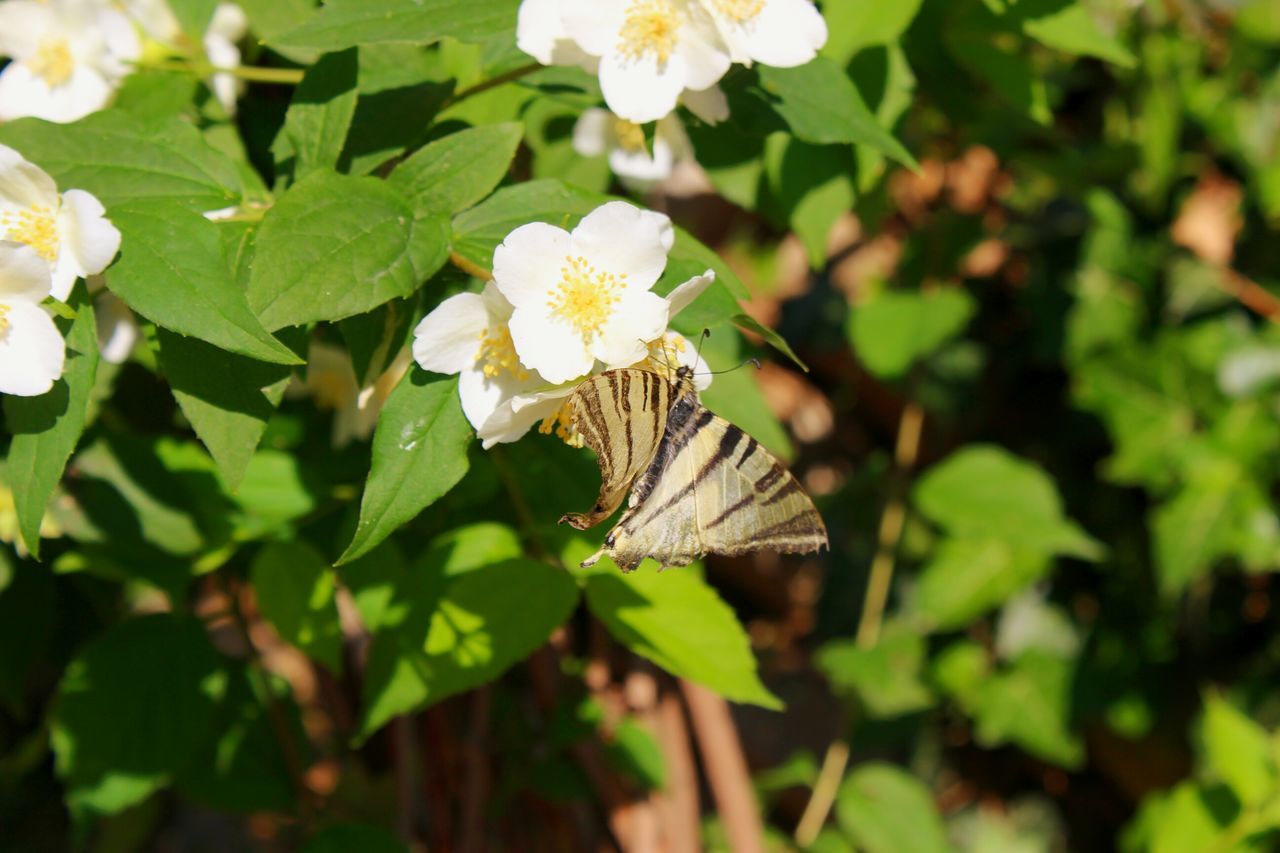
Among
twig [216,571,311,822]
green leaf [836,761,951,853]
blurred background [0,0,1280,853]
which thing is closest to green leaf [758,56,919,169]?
blurred background [0,0,1280,853]

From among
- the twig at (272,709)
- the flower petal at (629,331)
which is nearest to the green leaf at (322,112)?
the flower petal at (629,331)

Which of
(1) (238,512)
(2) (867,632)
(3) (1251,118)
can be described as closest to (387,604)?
(1) (238,512)

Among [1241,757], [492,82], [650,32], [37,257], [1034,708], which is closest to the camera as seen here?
[37,257]

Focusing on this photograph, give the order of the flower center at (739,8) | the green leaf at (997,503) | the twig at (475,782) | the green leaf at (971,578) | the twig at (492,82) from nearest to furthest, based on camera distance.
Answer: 1. the flower center at (739,8)
2. the twig at (492,82)
3. the twig at (475,782)
4. the green leaf at (997,503)
5. the green leaf at (971,578)

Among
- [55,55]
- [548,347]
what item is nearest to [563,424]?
[548,347]

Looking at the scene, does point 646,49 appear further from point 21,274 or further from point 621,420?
point 21,274

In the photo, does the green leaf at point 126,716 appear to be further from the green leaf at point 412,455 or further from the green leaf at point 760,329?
the green leaf at point 760,329

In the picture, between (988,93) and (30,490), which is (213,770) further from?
(988,93)

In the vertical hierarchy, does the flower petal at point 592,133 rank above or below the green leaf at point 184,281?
below
